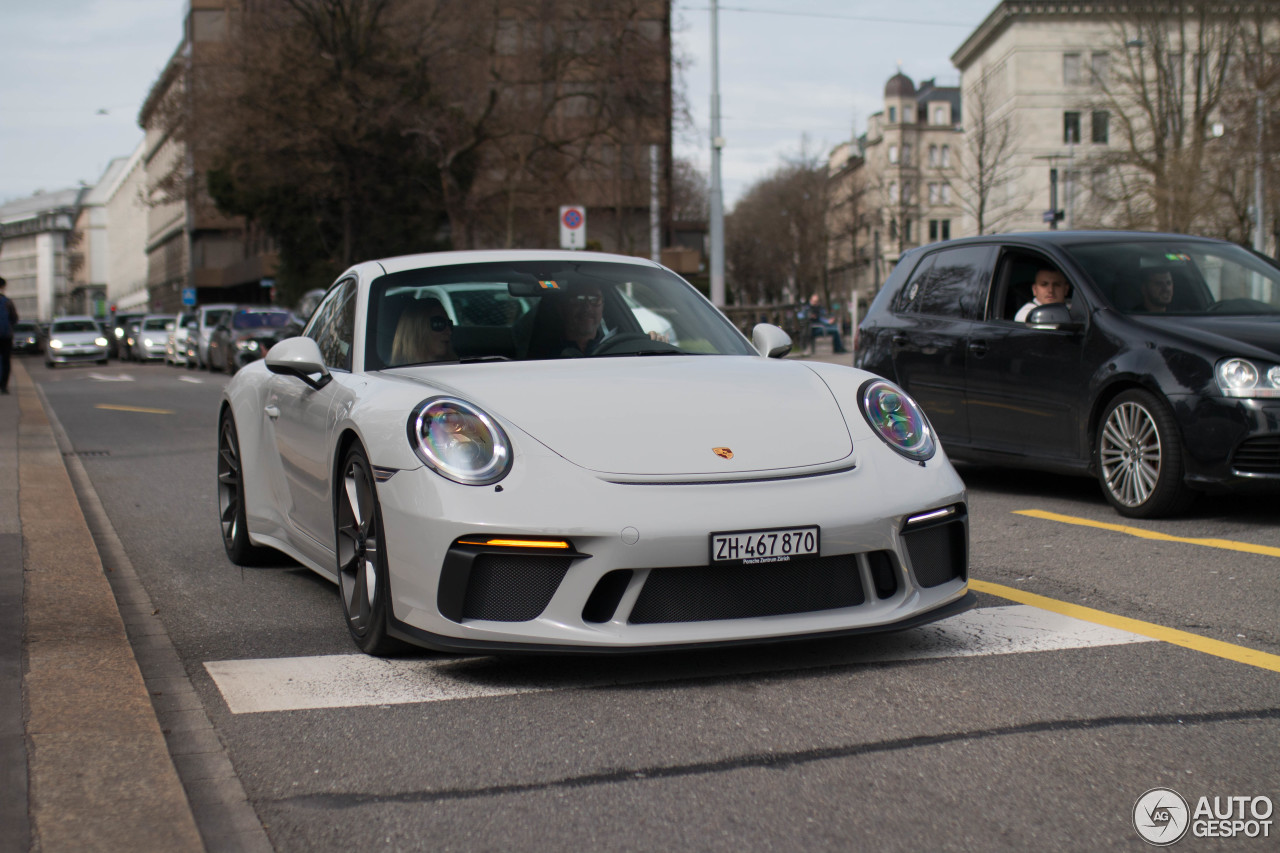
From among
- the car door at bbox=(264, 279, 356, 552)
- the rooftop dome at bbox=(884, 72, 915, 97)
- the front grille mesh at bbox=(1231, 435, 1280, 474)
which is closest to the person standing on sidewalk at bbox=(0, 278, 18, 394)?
the car door at bbox=(264, 279, 356, 552)

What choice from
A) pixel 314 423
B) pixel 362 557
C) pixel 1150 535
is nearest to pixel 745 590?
pixel 362 557

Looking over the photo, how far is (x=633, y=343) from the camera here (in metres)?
5.28

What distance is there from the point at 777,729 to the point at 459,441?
1.23m

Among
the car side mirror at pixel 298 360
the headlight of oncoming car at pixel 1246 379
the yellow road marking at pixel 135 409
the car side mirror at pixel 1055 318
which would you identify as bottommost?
the yellow road marking at pixel 135 409

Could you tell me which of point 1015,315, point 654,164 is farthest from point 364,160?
point 1015,315

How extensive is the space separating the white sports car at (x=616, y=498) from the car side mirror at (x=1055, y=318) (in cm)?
320

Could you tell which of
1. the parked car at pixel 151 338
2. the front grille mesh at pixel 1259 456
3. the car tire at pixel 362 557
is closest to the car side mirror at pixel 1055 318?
the front grille mesh at pixel 1259 456

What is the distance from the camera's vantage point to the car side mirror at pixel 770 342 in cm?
550

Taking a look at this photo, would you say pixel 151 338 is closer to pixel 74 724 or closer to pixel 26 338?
pixel 26 338

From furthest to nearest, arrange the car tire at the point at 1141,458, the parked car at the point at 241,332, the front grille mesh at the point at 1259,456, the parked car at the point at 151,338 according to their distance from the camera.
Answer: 1. the parked car at the point at 151,338
2. the parked car at the point at 241,332
3. the car tire at the point at 1141,458
4. the front grille mesh at the point at 1259,456

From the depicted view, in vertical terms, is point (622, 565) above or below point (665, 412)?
below

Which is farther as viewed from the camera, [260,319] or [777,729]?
[260,319]

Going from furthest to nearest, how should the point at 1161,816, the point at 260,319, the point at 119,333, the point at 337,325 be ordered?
the point at 119,333
the point at 260,319
the point at 337,325
the point at 1161,816

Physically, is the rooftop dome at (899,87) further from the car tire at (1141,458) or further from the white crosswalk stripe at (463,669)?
the white crosswalk stripe at (463,669)
